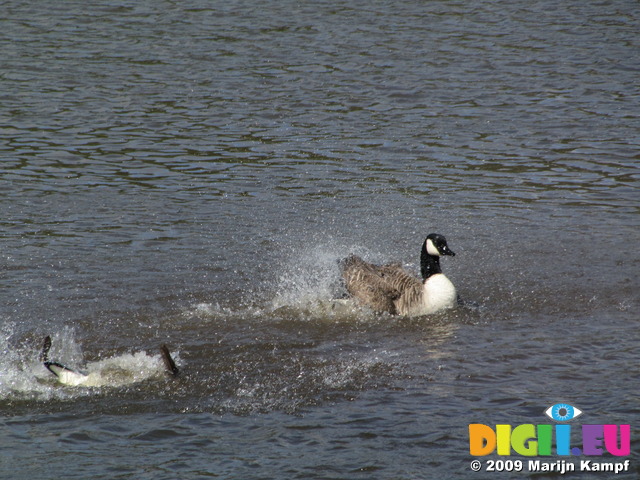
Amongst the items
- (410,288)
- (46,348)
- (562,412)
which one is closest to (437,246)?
(410,288)

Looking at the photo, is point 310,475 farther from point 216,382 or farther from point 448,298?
point 448,298

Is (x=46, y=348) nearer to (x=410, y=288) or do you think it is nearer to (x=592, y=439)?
(x=410, y=288)

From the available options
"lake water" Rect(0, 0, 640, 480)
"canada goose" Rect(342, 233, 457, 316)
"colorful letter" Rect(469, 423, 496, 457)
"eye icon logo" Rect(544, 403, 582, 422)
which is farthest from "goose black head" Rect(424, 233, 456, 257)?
"colorful letter" Rect(469, 423, 496, 457)

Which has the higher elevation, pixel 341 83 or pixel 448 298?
pixel 341 83

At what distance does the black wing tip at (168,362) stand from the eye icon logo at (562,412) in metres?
3.39

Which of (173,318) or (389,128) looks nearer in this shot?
(173,318)

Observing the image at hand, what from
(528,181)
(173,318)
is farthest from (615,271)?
(173,318)

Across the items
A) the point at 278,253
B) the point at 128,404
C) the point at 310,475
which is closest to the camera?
the point at 310,475

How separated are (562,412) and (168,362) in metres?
3.54

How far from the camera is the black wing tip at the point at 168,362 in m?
8.34

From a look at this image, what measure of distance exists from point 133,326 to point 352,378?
282 cm

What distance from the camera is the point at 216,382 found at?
8.60 meters

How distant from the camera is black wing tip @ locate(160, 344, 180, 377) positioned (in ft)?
27.4

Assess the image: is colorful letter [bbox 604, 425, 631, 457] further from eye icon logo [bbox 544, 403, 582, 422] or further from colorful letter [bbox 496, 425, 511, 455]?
colorful letter [bbox 496, 425, 511, 455]
